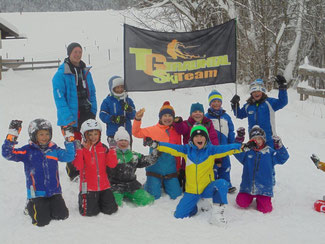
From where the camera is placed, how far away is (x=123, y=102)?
541cm

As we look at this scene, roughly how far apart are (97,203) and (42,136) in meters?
1.10

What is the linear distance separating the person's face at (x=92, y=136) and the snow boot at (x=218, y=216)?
175 cm

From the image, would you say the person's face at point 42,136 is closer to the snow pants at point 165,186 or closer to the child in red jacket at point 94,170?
the child in red jacket at point 94,170

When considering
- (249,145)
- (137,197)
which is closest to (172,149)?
(137,197)

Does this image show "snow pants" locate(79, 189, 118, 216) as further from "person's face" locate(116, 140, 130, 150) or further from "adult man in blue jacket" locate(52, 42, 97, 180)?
"adult man in blue jacket" locate(52, 42, 97, 180)

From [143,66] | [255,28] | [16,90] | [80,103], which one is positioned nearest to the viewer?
[80,103]

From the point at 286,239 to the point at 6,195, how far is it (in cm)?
380

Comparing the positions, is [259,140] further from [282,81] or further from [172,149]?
[172,149]

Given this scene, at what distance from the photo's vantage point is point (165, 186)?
16.2 feet

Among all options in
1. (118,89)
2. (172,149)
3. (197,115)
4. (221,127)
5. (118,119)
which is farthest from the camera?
(118,89)

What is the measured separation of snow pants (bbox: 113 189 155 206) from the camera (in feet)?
14.8

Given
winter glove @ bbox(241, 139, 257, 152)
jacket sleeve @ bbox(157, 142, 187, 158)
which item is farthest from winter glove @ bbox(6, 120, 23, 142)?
winter glove @ bbox(241, 139, 257, 152)

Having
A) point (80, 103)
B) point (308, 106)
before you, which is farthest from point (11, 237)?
point (308, 106)

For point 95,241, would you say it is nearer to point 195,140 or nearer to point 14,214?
point 14,214
